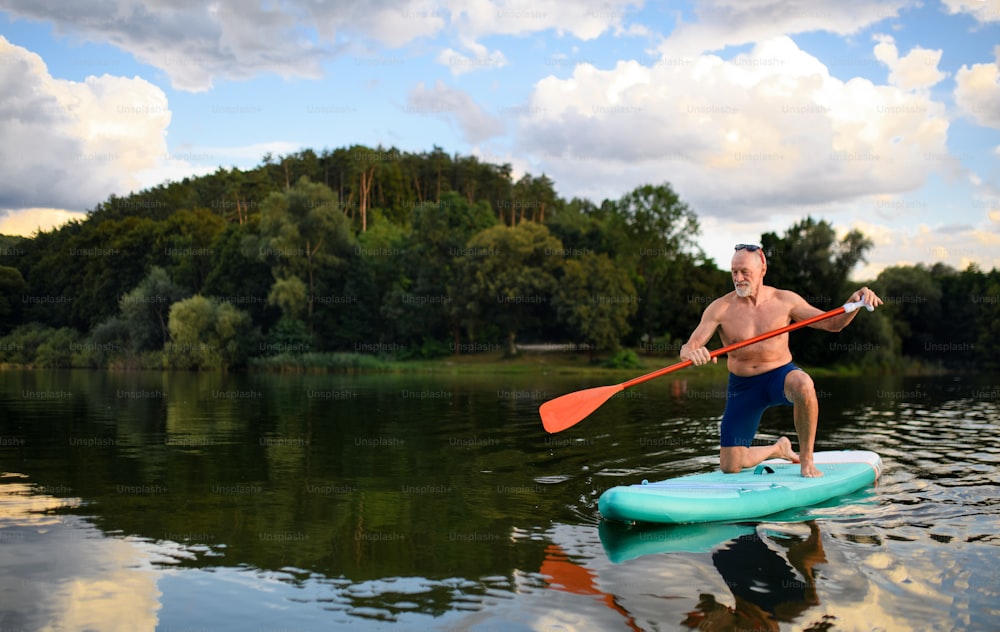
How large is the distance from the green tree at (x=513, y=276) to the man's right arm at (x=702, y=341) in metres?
40.6

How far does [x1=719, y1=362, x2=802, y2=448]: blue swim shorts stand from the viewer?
29.5ft

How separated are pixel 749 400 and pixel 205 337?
44985 mm

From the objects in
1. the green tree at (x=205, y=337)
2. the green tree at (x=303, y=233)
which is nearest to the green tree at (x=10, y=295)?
the green tree at (x=205, y=337)

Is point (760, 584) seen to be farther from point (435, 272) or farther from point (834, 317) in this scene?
point (435, 272)

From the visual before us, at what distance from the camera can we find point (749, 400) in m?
9.19

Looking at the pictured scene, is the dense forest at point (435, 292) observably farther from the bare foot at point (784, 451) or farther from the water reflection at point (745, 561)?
the water reflection at point (745, 561)

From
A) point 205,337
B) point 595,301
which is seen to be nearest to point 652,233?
point 595,301

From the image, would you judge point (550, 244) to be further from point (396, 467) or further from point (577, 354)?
point (396, 467)

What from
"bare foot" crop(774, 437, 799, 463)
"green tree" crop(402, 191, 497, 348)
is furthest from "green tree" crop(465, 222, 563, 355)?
"bare foot" crop(774, 437, 799, 463)

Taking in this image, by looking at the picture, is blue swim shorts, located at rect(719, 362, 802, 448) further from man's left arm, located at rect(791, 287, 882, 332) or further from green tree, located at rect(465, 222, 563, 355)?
green tree, located at rect(465, 222, 563, 355)

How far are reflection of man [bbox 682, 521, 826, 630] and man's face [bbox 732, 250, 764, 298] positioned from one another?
265cm

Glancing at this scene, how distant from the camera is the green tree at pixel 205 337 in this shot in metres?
48.7

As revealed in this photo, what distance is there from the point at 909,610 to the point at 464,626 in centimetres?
310

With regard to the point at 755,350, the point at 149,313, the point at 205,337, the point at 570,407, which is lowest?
the point at 570,407
